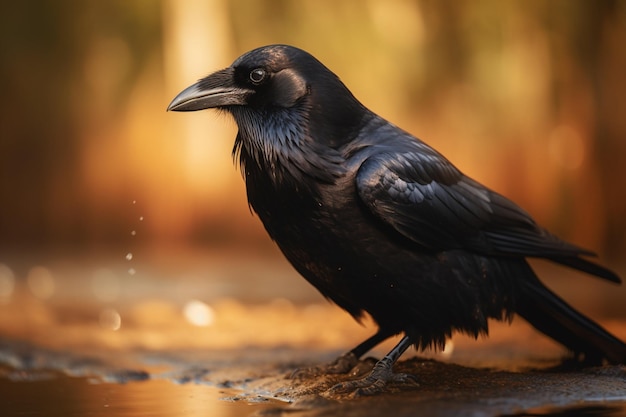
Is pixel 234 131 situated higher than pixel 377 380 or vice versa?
pixel 234 131

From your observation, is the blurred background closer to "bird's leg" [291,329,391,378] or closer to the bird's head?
"bird's leg" [291,329,391,378]

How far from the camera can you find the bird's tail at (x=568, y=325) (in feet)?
16.2

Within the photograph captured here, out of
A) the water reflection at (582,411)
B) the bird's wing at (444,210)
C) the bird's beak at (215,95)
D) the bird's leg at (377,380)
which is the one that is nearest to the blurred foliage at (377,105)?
the bird's wing at (444,210)

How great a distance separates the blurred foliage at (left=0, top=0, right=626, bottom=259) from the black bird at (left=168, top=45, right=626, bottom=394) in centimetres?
648

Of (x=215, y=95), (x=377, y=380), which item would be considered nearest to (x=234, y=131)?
(x=215, y=95)

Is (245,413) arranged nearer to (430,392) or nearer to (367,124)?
(430,392)

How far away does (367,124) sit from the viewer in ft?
15.3

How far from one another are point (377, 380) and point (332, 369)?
1.84ft

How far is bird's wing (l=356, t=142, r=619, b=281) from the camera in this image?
14.3 feet

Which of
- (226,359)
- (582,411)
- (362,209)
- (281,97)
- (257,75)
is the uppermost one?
(257,75)

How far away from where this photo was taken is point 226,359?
5.82 meters

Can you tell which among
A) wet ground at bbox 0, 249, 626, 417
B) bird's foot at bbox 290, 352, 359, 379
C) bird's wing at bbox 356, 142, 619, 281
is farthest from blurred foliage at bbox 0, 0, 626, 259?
bird's foot at bbox 290, 352, 359, 379

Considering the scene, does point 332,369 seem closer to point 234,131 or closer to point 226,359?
point 226,359

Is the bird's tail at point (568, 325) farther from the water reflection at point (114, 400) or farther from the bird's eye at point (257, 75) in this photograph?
the bird's eye at point (257, 75)
